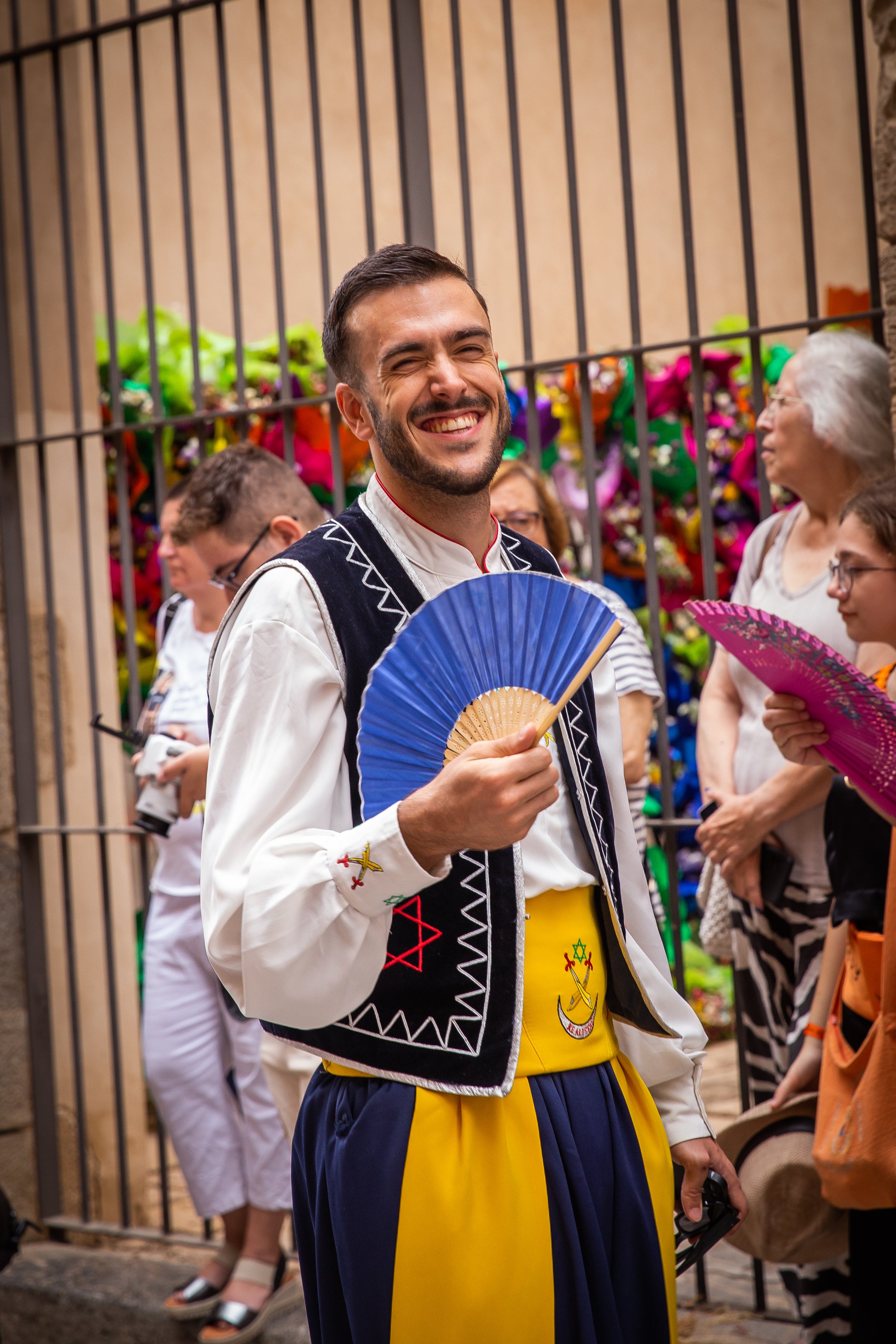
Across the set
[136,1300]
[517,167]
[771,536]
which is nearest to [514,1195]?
[771,536]

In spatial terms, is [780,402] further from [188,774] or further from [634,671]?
[188,774]

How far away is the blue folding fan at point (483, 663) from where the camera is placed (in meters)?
1.32

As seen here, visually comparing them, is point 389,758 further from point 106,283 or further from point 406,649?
point 106,283

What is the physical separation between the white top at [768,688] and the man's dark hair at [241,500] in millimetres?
949

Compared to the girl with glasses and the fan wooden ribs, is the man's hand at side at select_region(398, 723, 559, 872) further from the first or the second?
the girl with glasses

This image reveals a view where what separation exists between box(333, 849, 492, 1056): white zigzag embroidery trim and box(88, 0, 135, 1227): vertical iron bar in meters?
2.24

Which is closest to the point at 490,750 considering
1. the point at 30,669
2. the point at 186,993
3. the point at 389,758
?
the point at 389,758

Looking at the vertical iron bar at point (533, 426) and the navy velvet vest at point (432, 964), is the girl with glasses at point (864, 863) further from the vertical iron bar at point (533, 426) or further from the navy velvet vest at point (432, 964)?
the vertical iron bar at point (533, 426)

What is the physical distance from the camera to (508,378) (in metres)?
5.84

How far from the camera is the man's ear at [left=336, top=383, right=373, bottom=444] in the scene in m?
1.64

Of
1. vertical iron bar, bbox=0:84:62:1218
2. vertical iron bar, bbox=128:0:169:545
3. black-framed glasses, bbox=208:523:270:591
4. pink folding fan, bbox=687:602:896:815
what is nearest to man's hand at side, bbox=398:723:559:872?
pink folding fan, bbox=687:602:896:815

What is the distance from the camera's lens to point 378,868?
4.18 ft

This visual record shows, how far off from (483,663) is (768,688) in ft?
4.35

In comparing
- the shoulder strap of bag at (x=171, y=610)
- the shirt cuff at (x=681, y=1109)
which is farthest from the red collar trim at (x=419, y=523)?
the shoulder strap of bag at (x=171, y=610)
